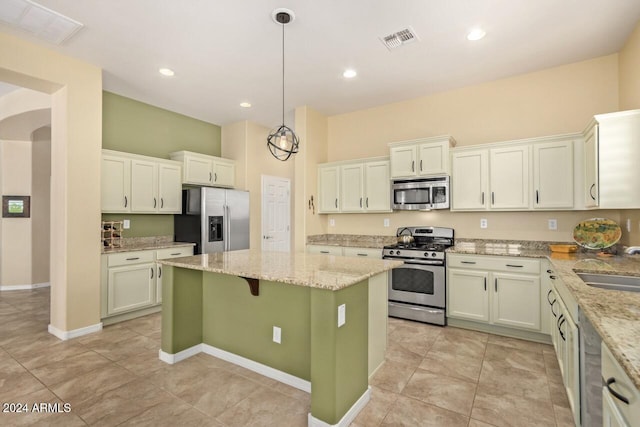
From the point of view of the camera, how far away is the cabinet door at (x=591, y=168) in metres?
2.76

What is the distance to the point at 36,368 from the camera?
106 inches

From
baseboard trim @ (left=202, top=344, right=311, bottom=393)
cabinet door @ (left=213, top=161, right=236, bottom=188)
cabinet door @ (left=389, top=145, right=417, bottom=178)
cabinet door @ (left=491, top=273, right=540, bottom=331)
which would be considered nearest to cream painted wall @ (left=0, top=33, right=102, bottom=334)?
baseboard trim @ (left=202, top=344, right=311, bottom=393)

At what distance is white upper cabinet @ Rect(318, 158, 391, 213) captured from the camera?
4523 millimetres

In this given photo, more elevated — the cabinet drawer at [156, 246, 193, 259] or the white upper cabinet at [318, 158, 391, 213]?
the white upper cabinet at [318, 158, 391, 213]

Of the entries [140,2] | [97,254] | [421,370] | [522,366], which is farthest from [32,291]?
[522,366]

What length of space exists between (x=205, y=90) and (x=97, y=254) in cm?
248

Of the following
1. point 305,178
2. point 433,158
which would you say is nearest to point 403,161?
point 433,158

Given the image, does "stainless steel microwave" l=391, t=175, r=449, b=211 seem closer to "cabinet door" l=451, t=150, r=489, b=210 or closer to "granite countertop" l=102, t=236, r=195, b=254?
"cabinet door" l=451, t=150, r=489, b=210

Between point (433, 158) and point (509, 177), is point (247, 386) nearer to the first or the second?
point (433, 158)

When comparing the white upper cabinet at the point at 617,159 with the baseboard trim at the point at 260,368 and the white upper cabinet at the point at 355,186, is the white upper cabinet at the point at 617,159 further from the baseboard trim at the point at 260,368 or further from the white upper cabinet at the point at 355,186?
the baseboard trim at the point at 260,368

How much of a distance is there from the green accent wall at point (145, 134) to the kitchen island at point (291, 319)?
7.48ft

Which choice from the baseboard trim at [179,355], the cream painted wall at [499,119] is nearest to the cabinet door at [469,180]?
the cream painted wall at [499,119]

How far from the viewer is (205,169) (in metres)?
5.15

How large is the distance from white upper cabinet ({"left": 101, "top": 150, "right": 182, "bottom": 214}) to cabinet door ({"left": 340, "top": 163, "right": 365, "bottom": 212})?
2.53 metres
